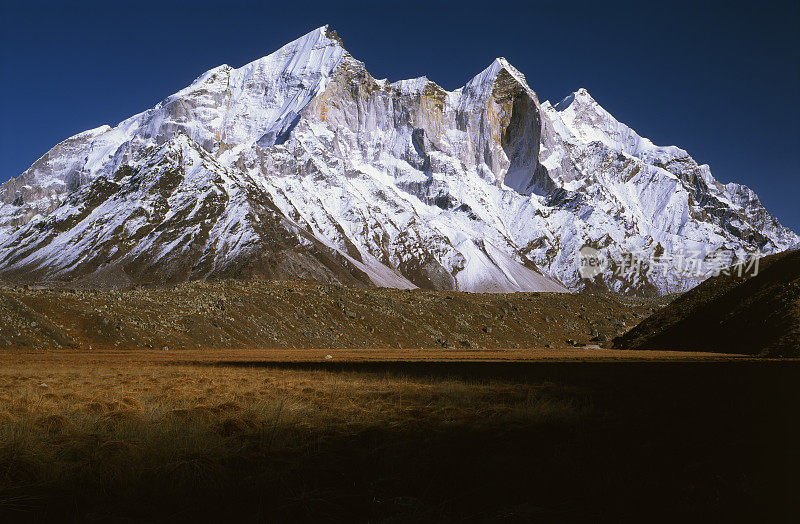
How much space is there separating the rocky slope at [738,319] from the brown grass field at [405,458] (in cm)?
2631

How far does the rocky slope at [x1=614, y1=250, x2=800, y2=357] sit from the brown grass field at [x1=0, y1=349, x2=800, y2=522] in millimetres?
26312

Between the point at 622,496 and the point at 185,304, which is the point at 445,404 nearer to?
the point at 622,496

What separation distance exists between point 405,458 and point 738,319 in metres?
40.7

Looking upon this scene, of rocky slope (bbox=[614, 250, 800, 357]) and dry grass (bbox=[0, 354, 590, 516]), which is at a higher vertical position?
rocky slope (bbox=[614, 250, 800, 357])

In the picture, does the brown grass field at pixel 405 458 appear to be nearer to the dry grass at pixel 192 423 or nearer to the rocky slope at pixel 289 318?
the dry grass at pixel 192 423

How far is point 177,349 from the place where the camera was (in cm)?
4816

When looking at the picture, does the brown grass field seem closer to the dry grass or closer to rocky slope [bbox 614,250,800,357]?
the dry grass

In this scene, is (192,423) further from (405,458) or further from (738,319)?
(738,319)

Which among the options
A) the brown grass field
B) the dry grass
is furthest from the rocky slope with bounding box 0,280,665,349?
the brown grass field

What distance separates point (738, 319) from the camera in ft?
133

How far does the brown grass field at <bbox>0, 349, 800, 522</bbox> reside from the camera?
579 centimetres

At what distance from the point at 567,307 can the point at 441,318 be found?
2768 centimetres

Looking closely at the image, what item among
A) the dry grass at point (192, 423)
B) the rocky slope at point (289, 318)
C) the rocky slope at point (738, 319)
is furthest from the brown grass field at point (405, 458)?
the rocky slope at point (289, 318)

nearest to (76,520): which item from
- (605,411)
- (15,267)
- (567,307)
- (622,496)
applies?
(622,496)
